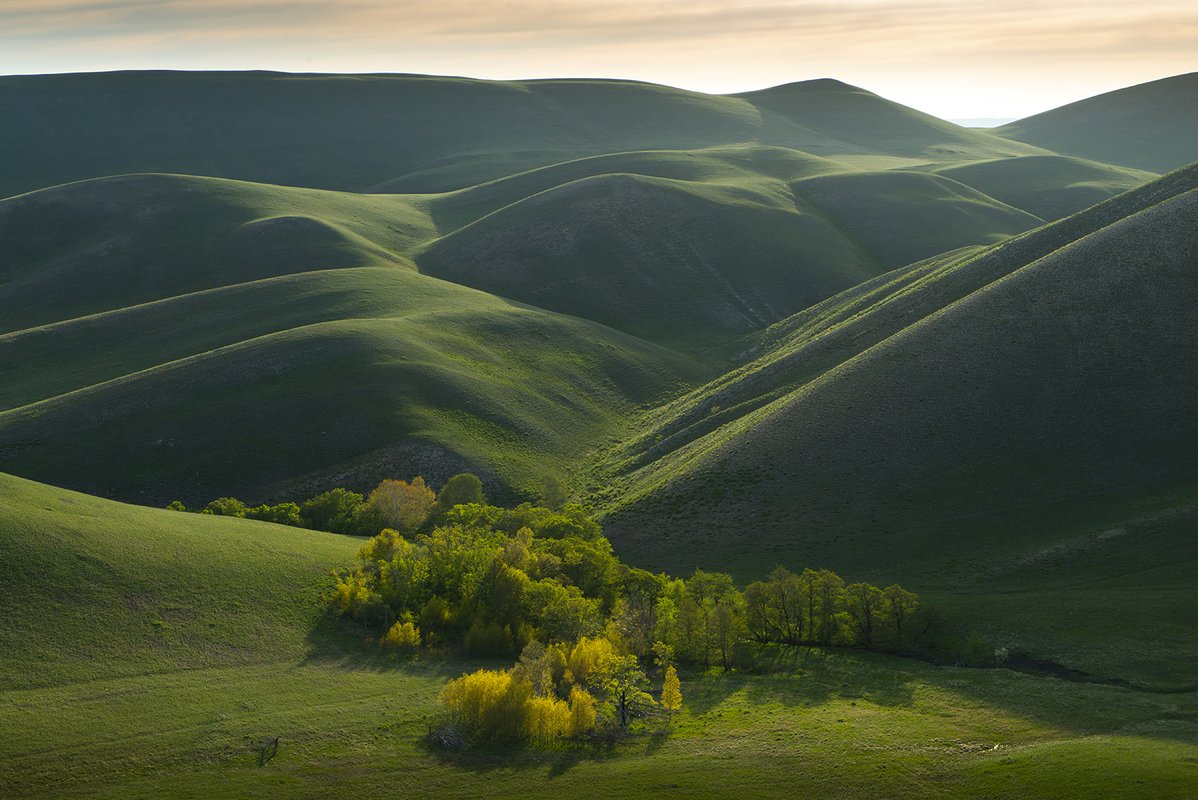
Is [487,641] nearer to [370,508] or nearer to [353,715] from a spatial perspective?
[353,715]

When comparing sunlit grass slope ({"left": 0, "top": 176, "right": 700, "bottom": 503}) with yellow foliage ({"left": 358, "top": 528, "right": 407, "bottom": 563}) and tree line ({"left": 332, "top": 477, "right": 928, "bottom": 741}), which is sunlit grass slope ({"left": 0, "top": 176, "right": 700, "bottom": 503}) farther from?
tree line ({"left": 332, "top": 477, "right": 928, "bottom": 741})

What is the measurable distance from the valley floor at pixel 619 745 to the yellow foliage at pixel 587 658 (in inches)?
223

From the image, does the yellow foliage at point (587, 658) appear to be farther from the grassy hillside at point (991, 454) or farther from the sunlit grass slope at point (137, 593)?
the grassy hillside at point (991, 454)

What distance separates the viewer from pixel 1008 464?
86375mm

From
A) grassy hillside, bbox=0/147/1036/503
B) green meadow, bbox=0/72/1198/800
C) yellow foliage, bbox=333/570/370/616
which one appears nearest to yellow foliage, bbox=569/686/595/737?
green meadow, bbox=0/72/1198/800

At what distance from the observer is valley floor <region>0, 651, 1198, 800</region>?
44000 mm

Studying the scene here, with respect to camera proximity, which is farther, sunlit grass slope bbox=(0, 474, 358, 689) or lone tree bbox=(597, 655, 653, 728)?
sunlit grass slope bbox=(0, 474, 358, 689)

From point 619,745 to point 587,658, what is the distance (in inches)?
295

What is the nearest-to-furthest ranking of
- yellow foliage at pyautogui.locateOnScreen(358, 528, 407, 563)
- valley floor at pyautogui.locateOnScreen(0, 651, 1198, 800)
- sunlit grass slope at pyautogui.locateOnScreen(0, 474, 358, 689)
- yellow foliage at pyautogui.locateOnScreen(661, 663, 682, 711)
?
valley floor at pyautogui.locateOnScreen(0, 651, 1198, 800), yellow foliage at pyautogui.locateOnScreen(661, 663, 682, 711), sunlit grass slope at pyautogui.locateOnScreen(0, 474, 358, 689), yellow foliage at pyautogui.locateOnScreen(358, 528, 407, 563)

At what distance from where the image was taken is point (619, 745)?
166 ft

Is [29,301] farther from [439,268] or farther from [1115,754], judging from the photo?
[1115,754]

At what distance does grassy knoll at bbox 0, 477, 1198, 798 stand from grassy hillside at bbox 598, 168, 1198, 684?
42.7 ft

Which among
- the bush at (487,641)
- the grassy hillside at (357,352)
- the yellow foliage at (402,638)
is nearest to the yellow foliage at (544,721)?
the bush at (487,641)

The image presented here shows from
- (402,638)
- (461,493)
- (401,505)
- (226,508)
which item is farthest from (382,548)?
(226,508)
